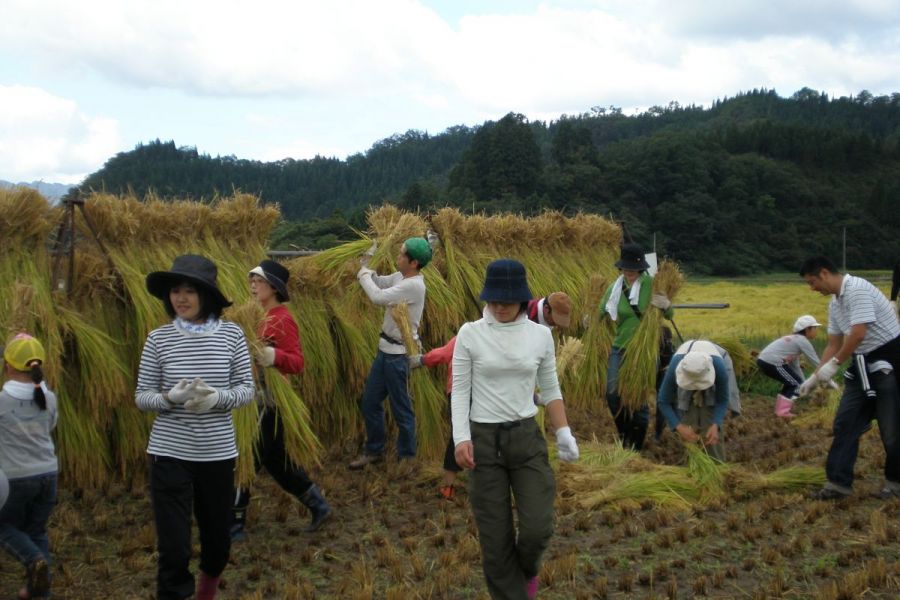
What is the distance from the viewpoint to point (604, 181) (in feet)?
85.8

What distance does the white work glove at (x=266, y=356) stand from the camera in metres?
4.86

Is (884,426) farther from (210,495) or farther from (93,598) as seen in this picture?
(93,598)

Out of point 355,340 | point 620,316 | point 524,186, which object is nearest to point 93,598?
point 355,340

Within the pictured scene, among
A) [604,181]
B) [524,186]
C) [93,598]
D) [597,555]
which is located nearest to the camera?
[93,598]

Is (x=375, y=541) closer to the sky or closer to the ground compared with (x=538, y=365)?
closer to the ground

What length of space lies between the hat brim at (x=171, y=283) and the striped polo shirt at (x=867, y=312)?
150 inches

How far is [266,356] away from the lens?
4.87 metres

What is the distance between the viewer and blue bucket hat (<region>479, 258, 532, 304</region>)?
3748mm

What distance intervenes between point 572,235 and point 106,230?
17.4ft

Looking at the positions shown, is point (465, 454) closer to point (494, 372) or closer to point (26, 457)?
point (494, 372)

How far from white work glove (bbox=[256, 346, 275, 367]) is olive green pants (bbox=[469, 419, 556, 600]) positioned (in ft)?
4.88

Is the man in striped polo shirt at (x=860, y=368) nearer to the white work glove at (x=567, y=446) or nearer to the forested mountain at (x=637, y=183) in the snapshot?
the white work glove at (x=567, y=446)

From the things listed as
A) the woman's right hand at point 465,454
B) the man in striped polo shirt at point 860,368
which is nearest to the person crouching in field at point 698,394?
the man in striped polo shirt at point 860,368

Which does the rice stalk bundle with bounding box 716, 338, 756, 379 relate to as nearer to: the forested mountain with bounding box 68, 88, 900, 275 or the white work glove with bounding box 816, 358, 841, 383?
the forested mountain with bounding box 68, 88, 900, 275
